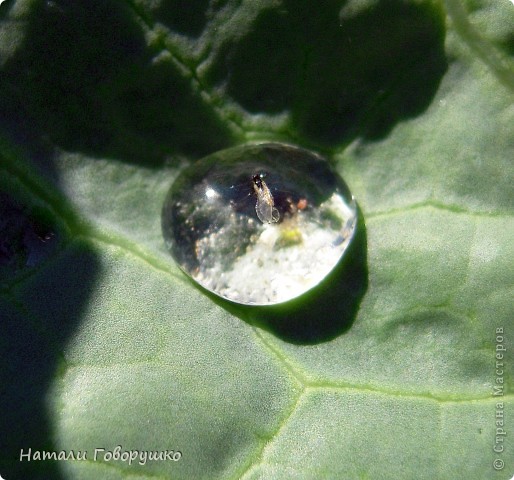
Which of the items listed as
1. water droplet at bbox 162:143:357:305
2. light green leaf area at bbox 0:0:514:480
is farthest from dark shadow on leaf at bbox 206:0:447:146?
water droplet at bbox 162:143:357:305

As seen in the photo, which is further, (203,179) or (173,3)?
(203,179)

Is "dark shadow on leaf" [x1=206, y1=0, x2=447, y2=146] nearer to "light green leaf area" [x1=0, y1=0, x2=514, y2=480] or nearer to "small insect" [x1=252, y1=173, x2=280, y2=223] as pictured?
"light green leaf area" [x1=0, y1=0, x2=514, y2=480]

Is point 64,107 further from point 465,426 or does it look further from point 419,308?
point 465,426

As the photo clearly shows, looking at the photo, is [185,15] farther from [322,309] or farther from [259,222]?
[322,309]

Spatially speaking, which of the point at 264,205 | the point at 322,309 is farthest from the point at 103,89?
the point at 322,309

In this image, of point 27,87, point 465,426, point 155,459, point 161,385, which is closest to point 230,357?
point 161,385

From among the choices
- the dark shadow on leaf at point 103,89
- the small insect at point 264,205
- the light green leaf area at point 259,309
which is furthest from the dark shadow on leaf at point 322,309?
the dark shadow on leaf at point 103,89
